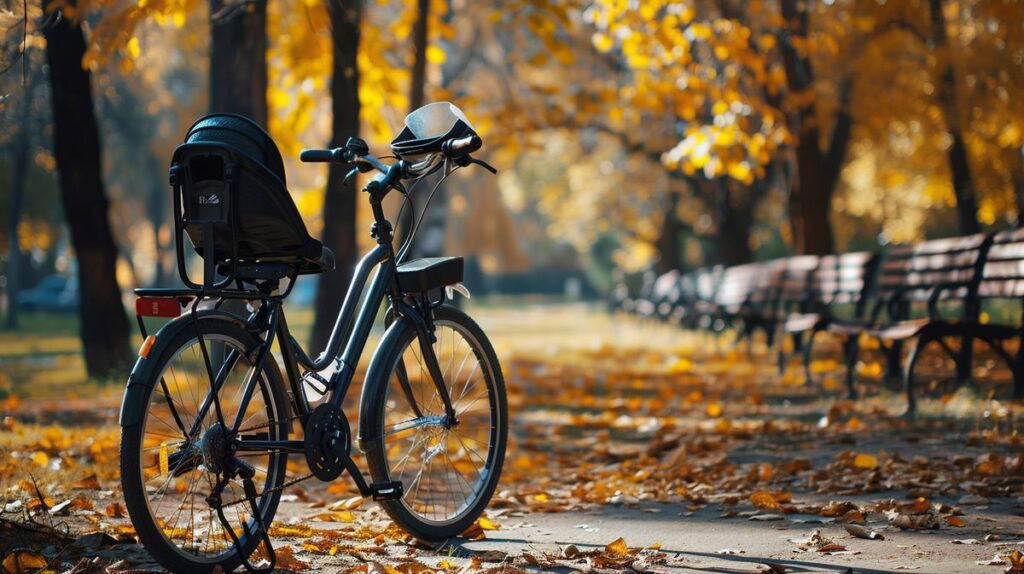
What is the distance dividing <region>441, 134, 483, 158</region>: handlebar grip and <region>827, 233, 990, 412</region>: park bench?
4.40 metres

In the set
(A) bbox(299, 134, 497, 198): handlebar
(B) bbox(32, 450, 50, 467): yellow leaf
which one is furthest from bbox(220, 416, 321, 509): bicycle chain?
(B) bbox(32, 450, 50, 467): yellow leaf

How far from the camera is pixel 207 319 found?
412cm

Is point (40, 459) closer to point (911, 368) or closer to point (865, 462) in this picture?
point (865, 462)

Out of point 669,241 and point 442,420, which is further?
point 669,241

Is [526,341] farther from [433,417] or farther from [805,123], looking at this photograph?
[433,417]

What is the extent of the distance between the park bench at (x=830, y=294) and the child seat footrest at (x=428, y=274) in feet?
17.9

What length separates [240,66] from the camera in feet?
35.9

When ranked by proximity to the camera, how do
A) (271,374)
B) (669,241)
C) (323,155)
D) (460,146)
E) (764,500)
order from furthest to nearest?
(669,241) → (764,500) → (460,146) → (323,155) → (271,374)

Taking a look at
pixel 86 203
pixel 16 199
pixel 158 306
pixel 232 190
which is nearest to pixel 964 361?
pixel 232 190

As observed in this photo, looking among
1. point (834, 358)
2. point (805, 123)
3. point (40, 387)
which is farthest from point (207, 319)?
point (805, 123)

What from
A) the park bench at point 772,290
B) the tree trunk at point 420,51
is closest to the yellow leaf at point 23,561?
the tree trunk at point 420,51

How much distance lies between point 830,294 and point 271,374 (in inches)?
347

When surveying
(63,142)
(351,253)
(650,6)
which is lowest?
(351,253)

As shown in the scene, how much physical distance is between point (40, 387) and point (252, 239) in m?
9.65
